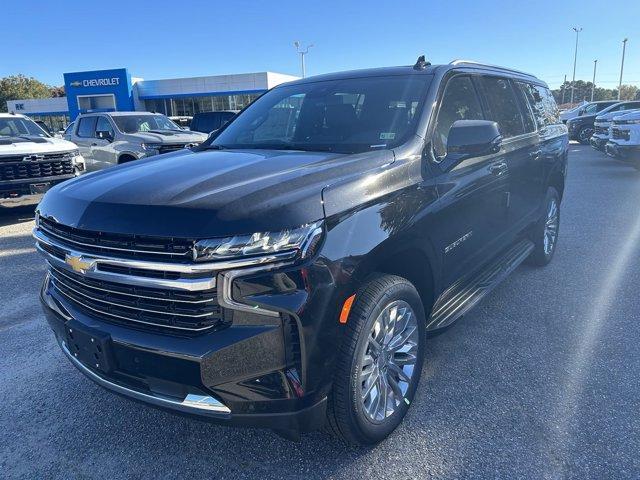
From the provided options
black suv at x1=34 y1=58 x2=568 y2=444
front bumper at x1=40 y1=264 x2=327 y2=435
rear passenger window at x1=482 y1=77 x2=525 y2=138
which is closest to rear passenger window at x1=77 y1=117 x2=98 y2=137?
black suv at x1=34 y1=58 x2=568 y2=444

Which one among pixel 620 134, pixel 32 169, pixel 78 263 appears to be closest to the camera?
pixel 78 263

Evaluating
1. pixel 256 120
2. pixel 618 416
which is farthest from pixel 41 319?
pixel 618 416

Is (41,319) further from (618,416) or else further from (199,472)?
(618,416)

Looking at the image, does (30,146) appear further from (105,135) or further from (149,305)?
(149,305)

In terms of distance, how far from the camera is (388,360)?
8.48ft

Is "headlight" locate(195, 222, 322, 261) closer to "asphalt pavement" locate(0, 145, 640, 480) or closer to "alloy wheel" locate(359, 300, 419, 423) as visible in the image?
"alloy wheel" locate(359, 300, 419, 423)

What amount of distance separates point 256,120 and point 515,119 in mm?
2237

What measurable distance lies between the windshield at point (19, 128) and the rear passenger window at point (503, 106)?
901cm

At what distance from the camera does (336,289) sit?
2.08 m

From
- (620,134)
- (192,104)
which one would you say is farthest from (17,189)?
(192,104)

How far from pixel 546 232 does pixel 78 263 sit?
461 cm

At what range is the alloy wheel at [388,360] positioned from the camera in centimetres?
241

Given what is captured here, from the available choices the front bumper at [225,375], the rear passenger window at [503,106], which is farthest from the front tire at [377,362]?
the rear passenger window at [503,106]

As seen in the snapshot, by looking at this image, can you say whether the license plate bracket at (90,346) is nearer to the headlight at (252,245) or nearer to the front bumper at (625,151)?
the headlight at (252,245)
